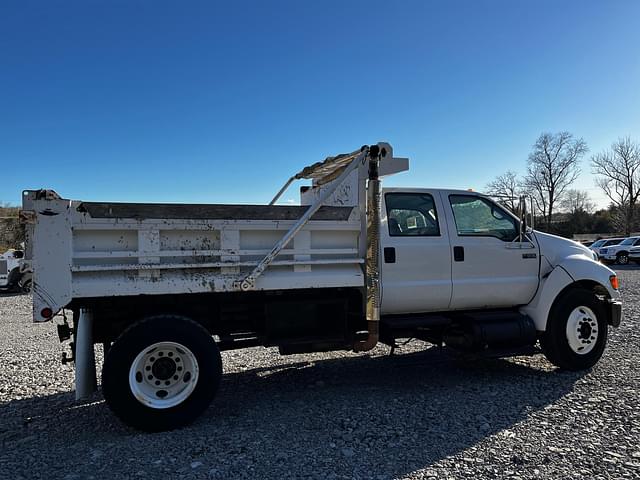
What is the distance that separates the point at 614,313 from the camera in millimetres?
6008

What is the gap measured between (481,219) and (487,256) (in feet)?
1.54

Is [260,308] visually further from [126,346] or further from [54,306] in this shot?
[54,306]

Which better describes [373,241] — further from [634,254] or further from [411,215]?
[634,254]

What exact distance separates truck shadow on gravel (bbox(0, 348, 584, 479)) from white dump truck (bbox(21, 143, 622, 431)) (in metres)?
0.38

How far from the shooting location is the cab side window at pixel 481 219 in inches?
223

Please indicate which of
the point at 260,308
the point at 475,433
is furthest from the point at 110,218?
the point at 475,433

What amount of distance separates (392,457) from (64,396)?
3.89 m

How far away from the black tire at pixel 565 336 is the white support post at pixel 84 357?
501cm

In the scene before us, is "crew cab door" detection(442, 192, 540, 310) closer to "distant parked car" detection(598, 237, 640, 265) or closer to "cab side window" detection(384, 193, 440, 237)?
"cab side window" detection(384, 193, 440, 237)

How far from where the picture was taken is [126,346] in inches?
166

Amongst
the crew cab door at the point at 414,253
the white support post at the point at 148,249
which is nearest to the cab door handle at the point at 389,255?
the crew cab door at the point at 414,253

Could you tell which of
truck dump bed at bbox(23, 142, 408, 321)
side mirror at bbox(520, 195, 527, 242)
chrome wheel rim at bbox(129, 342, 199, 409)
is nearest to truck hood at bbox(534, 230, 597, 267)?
side mirror at bbox(520, 195, 527, 242)

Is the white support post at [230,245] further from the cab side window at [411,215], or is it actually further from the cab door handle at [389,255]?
the cab side window at [411,215]

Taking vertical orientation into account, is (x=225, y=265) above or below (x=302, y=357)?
above
